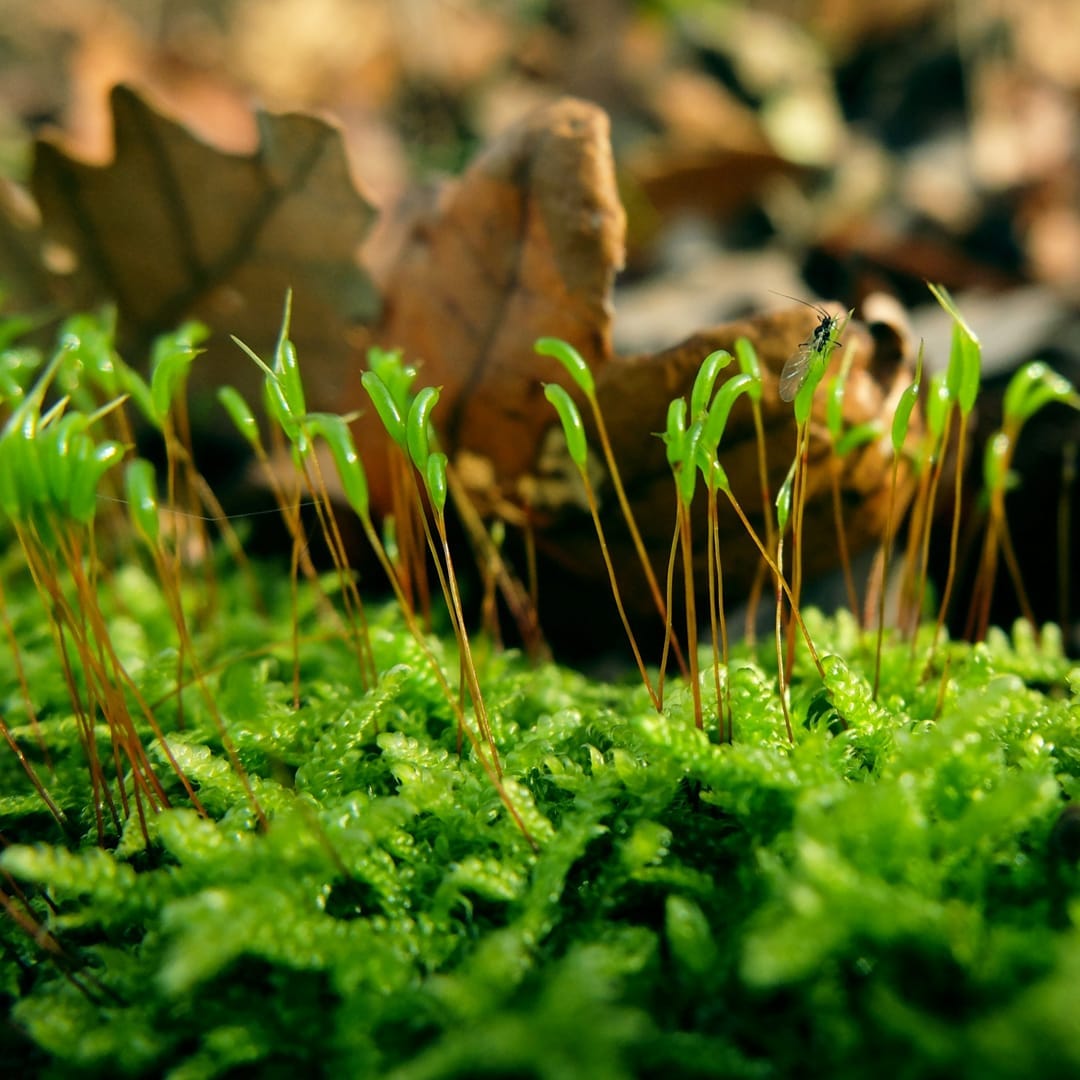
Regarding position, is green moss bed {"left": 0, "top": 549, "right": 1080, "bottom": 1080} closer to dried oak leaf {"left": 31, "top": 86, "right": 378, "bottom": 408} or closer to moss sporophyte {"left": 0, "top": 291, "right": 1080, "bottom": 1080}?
moss sporophyte {"left": 0, "top": 291, "right": 1080, "bottom": 1080}

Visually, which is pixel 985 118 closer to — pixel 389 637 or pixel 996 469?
pixel 996 469

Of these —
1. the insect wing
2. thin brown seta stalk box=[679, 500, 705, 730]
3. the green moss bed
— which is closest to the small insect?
the insect wing

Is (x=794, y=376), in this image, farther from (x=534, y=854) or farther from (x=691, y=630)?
(x=534, y=854)

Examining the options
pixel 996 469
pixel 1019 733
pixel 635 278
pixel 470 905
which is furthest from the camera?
pixel 635 278

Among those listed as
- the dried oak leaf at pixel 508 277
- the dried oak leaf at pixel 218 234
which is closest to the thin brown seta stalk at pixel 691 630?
the dried oak leaf at pixel 508 277

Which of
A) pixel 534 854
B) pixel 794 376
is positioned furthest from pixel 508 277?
pixel 534 854

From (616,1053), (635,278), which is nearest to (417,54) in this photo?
(635,278)
